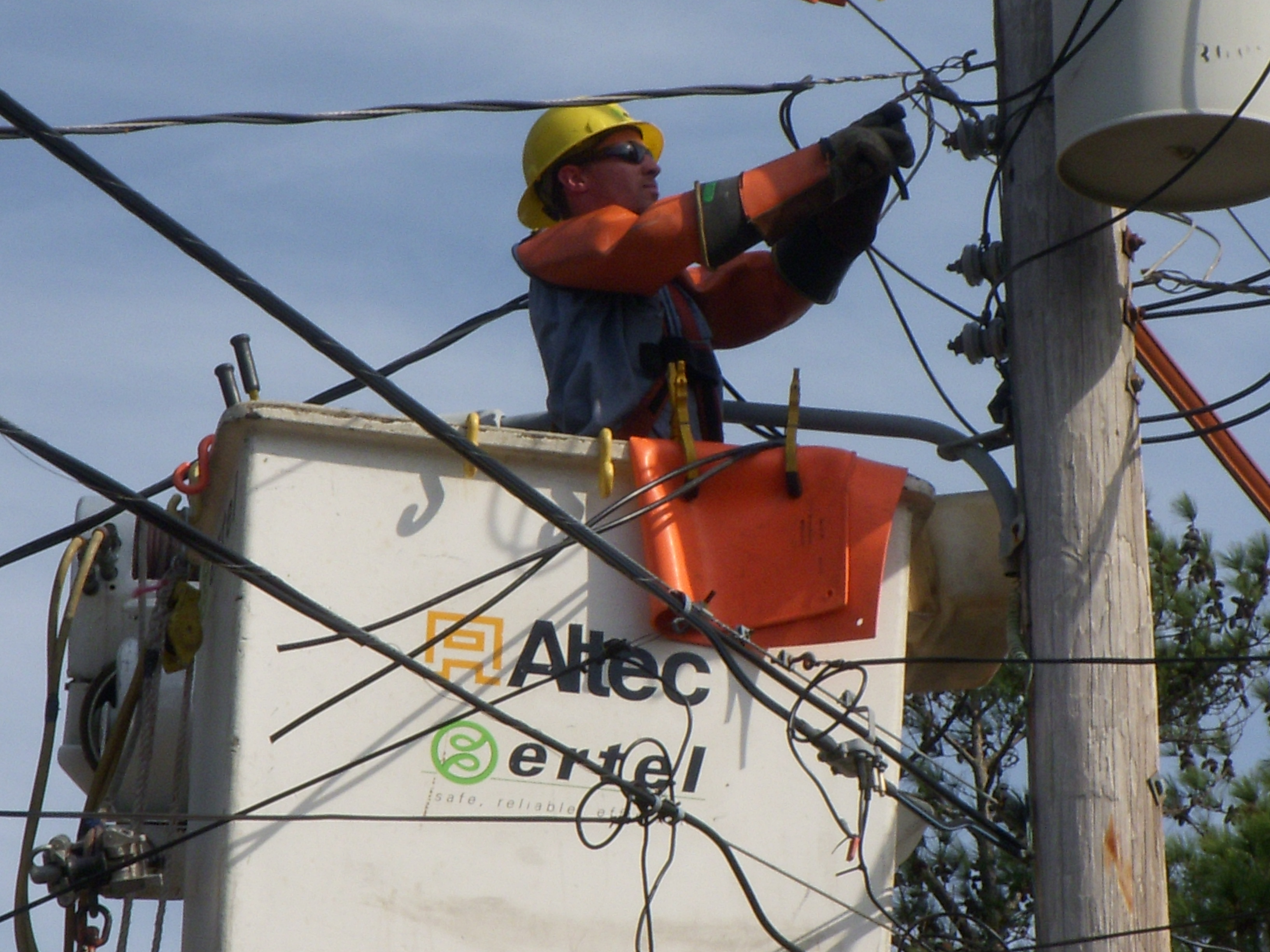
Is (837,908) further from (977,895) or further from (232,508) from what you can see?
(977,895)

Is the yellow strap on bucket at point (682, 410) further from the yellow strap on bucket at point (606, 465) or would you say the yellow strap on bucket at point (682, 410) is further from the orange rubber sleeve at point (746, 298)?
the orange rubber sleeve at point (746, 298)

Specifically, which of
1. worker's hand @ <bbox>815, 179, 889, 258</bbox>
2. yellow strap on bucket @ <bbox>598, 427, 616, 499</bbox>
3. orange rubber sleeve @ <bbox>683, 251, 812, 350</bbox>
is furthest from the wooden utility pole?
orange rubber sleeve @ <bbox>683, 251, 812, 350</bbox>

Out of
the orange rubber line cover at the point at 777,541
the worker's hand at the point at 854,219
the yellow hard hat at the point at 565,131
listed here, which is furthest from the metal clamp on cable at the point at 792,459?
the yellow hard hat at the point at 565,131

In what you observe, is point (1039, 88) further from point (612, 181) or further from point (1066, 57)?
point (612, 181)

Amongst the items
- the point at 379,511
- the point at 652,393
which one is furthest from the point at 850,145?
the point at 379,511

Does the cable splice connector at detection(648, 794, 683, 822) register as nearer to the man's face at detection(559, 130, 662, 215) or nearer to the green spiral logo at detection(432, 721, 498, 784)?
the green spiral logo at detection(432, 721, 498, 784)

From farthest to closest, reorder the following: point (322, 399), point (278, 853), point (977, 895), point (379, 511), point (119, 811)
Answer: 1. point (977, 895)
2. point (322, 399)
3. point (119, 811)
4. point (379, 511)
5. point (278, 853)

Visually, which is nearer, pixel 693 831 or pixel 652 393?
pixel 693 831

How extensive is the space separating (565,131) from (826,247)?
89 cm

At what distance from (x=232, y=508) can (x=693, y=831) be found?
54.9 inches

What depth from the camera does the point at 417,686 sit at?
508cm

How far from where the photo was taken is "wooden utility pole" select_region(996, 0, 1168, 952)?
4758mm

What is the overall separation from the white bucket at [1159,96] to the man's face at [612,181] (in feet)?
5.34

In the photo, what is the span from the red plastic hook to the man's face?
161cm
